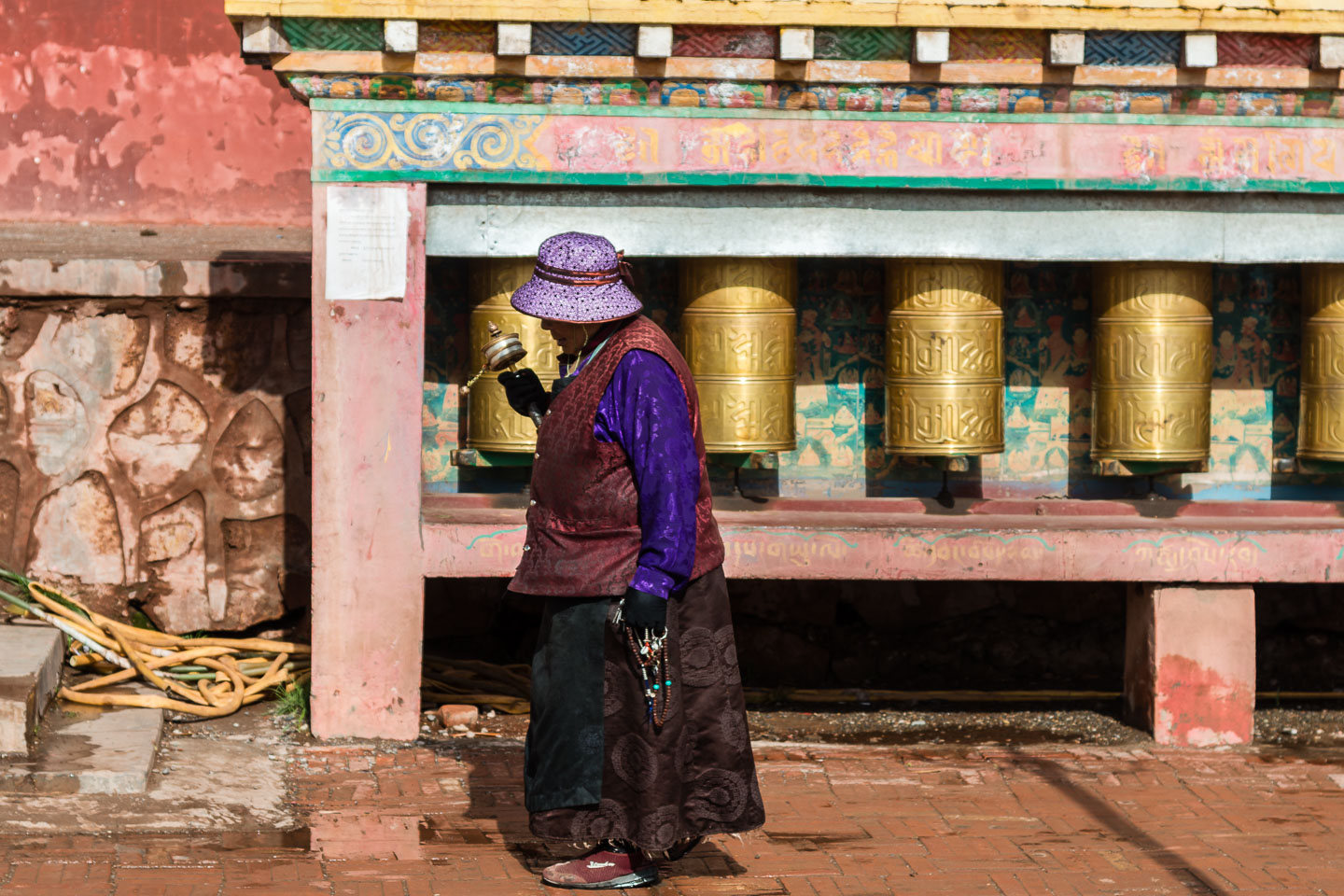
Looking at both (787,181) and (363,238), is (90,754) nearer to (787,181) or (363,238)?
(363,238)

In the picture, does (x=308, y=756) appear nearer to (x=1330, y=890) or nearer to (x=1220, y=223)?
(x=1330, y=890)

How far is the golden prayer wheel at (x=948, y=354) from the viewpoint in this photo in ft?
21.0

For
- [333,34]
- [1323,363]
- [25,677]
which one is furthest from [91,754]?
[1323,363]

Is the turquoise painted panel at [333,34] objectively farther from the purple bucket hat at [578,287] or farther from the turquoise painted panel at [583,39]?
the purple bucket hat at [578,287]

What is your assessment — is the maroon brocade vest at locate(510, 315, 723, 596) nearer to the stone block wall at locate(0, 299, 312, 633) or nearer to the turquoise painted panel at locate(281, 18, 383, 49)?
the turquoise painted panel at locate(281, 18, 383, 49)

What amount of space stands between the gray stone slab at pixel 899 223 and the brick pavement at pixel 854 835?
1799 millimetres

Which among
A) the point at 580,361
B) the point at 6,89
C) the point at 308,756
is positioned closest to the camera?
Result: the point at 580,361

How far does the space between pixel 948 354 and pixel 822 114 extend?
1044mm

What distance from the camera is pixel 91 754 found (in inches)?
213

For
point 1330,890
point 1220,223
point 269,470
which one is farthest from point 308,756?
point 1220,223

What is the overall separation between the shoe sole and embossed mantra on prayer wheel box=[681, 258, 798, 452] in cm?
225

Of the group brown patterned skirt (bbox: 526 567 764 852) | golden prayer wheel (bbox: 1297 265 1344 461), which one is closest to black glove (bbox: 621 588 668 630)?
brown patterned skirt (bbox: 526 567 764 852)

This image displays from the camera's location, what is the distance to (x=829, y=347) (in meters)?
6.98

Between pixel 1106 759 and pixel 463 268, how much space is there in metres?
3.08
